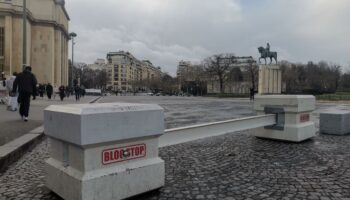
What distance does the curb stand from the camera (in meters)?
5.88

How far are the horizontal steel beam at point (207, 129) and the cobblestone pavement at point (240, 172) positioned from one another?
0.46 m

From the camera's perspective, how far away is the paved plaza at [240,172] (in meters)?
4.39

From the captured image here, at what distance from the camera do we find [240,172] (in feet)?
17.8

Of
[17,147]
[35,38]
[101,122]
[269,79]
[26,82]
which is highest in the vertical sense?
[35,38]

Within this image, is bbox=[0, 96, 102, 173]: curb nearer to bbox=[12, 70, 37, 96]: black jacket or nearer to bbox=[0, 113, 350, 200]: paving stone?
bbox=[0, 113, 350, 200]: paving stone

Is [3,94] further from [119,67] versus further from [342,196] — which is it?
[119,67]

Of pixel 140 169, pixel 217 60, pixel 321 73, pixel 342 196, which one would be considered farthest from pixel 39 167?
pixel 321 73

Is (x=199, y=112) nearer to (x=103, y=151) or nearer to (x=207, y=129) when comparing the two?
(x=207, y=129)

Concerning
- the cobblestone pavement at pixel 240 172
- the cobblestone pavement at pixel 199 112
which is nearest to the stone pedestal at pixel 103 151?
the cobblestone pavement at pixel 240 172

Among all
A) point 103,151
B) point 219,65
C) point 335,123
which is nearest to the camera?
point 103,151

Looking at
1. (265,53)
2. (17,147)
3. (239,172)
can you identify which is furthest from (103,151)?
(265,53)

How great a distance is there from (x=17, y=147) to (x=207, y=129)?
3.53 meters

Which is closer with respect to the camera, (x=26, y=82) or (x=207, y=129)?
(x=207, y=129)

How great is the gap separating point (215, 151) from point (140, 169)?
10.7 feet
